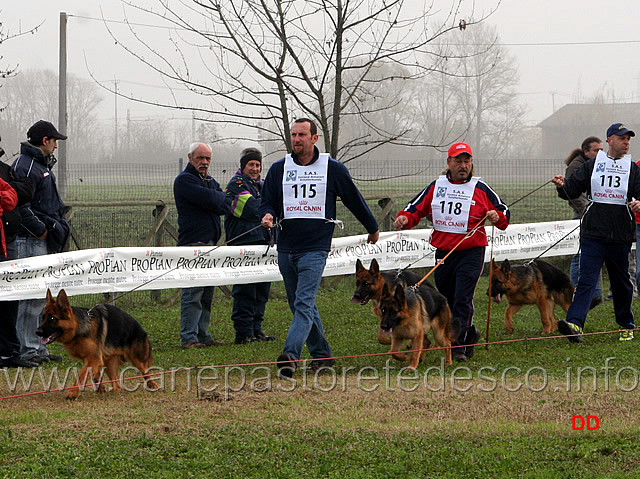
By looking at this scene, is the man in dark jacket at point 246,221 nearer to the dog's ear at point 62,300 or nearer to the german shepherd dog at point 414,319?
the german shepherd dog at point 414,319

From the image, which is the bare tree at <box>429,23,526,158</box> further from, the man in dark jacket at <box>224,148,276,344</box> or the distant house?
the man in dark jacket at <box>224,148,276,344</box>

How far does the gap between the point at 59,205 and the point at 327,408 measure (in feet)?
12.6

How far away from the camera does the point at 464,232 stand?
8.45 metres

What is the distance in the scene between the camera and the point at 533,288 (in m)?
10.2

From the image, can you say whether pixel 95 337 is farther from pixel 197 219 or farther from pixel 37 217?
pixel 197 219

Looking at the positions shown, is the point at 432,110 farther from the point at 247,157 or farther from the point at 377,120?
the point at 247,157

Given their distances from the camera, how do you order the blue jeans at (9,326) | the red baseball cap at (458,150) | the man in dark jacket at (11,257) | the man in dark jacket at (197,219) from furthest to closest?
the man in dark jacket at (197,219) → the red baseball cap at (458,150) → the blue jeans at (9,326) → the man in dark jacket at (11,257)

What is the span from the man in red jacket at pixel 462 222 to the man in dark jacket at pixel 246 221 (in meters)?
2.00

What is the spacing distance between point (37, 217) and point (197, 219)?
1.96m

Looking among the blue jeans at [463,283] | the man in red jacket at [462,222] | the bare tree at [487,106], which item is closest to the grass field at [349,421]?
the blue jeans at [463,283]

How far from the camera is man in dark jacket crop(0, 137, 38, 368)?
7786 millimetres

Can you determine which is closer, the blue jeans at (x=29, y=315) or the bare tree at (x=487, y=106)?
the blue jeans at (x=29, y=315)

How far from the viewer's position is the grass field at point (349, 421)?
4.96 meters

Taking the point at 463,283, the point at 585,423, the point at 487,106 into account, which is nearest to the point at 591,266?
the point at 463,283
